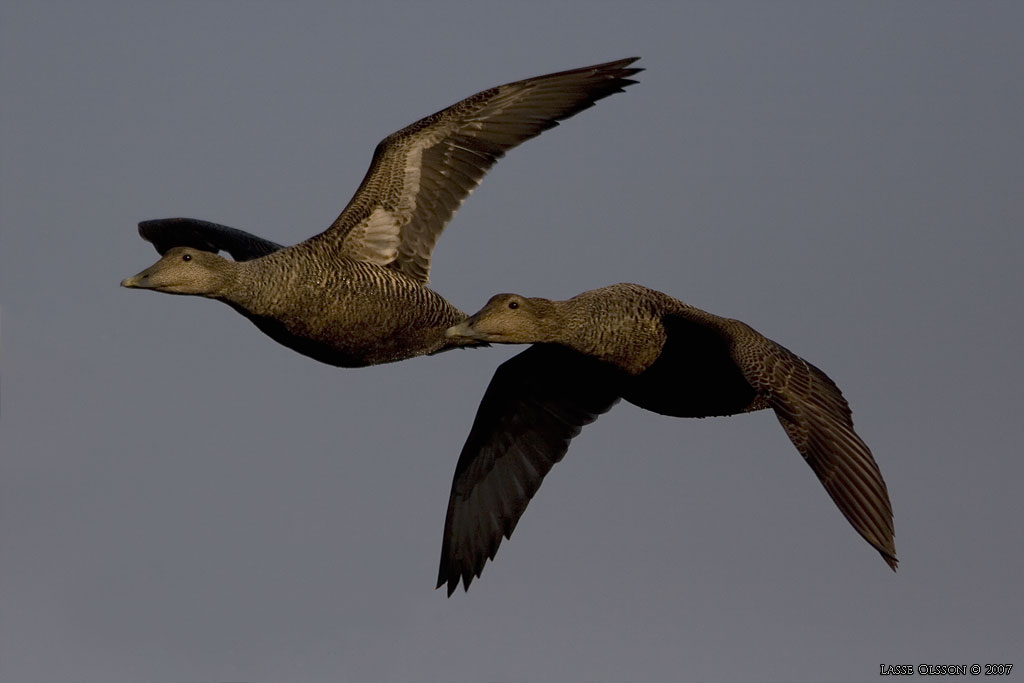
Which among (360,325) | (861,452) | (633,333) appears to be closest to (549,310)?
(633,333)

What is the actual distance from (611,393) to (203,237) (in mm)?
4972

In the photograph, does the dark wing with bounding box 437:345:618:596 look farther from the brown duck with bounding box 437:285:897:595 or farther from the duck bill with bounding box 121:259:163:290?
the duck bill with bounding box 121:259:163:290

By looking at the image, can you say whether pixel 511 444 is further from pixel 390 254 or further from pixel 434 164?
pixel 434 164

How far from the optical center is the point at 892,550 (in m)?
12.6

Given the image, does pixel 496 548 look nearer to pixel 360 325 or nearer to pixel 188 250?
pixel 360 325

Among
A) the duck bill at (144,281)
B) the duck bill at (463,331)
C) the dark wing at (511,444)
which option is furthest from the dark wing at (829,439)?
the duck bill at (144,281)

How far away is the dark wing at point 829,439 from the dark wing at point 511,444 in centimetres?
251

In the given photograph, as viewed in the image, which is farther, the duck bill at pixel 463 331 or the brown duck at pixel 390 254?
the brown duck at pixel 390 254

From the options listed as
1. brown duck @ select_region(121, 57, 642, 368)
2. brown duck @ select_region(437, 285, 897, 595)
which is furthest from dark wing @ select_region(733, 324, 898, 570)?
brown duck @ select_region(121, 57, 642, 368)

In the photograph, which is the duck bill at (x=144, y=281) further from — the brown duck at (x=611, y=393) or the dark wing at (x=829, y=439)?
the dark wing at (x=829, y=439)

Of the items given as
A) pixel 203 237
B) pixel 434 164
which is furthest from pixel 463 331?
pixel 203 237

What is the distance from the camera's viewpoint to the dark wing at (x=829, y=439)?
1266 centimetres

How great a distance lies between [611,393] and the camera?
52.2ft

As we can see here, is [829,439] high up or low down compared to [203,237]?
down
